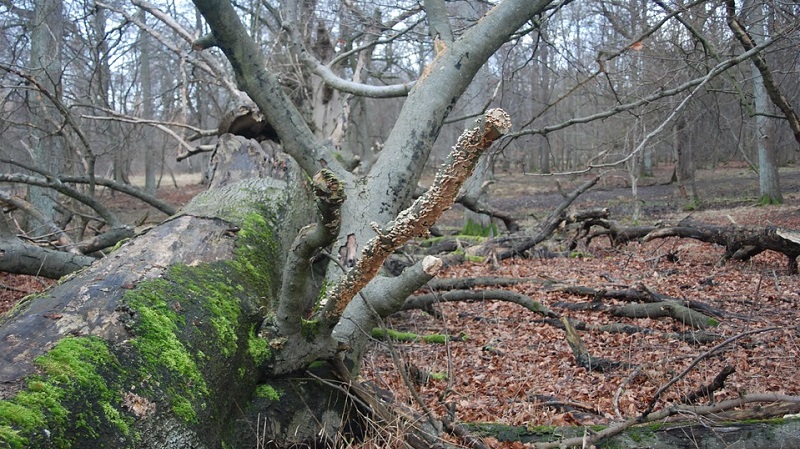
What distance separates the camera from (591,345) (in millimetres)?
5355

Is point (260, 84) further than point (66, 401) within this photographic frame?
Yes

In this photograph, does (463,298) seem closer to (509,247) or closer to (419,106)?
(419,106)

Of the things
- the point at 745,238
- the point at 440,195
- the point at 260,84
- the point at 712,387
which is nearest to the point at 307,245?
the point at 440,195

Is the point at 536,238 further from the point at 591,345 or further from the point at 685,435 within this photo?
the point at 685,435

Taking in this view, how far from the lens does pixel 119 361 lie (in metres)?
2.43

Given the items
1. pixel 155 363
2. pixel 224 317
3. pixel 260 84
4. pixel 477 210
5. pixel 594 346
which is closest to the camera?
pixel 155 363

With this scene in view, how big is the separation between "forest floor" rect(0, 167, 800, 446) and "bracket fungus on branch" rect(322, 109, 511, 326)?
2.03 feet

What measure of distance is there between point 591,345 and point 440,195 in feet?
11.7

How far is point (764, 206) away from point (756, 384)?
1469cm

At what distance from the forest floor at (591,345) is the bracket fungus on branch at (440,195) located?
0.62 metres

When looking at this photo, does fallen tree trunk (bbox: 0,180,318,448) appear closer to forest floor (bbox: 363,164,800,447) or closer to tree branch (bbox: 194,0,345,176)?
forest floor (bbox: 363,164,800,447)

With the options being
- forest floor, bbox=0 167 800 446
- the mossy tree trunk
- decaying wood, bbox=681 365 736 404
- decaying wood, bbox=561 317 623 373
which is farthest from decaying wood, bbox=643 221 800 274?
the mossy tree trunk

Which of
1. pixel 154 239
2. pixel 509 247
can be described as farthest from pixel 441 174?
pixel 509 247

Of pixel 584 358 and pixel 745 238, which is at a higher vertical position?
pixel 745 238
